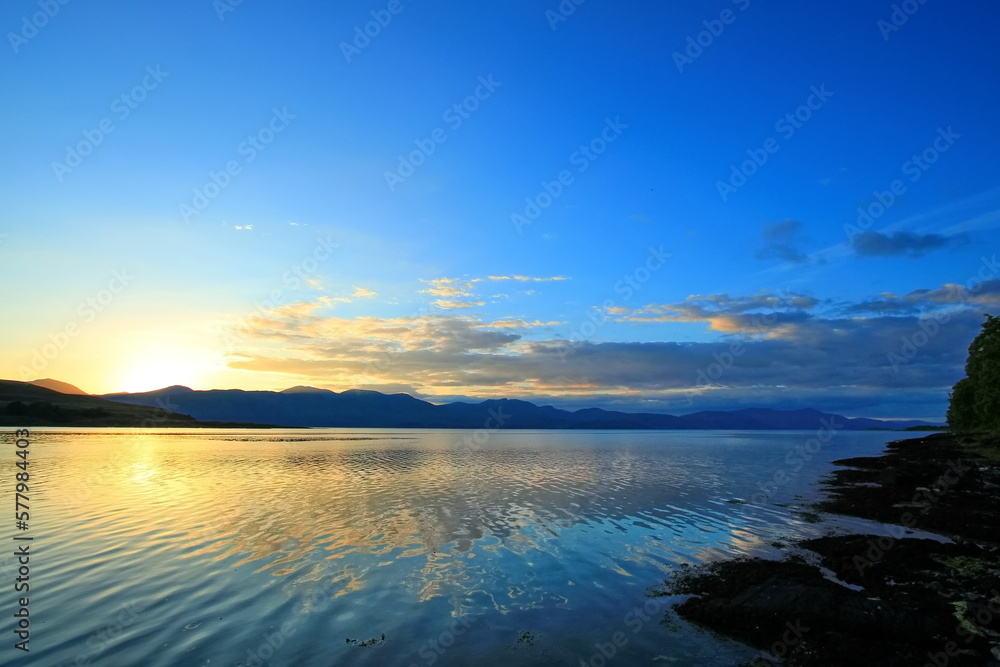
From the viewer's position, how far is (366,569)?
2225 centimetres

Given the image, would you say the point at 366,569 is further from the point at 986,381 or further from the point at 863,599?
the point at 986,381

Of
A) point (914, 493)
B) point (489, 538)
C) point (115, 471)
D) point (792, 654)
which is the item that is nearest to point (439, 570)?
point (489, 538)

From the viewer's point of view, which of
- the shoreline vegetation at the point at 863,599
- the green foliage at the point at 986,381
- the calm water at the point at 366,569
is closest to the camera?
the shoreline vegetation at the point at 863,599

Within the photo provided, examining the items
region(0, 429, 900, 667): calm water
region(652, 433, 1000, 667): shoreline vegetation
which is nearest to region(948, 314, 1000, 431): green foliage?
region(0, 429, 900, 667): calm water

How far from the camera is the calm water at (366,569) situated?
14.8 meters

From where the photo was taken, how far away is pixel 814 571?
21531mm

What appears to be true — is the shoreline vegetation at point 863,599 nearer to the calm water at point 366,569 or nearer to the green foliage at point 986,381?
the calm water at point 366,569

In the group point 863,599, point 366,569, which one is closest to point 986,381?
point 863,599

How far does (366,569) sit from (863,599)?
1924 cm

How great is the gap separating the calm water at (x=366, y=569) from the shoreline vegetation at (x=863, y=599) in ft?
5.24

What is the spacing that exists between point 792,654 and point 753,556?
38.7ft

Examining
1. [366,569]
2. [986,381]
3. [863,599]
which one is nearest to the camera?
[863,599]

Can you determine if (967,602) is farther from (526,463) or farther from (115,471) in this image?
(115,471)

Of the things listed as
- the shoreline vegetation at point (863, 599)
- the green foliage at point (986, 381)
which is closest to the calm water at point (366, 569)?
the shoreline vegetation at point (863, 599)
